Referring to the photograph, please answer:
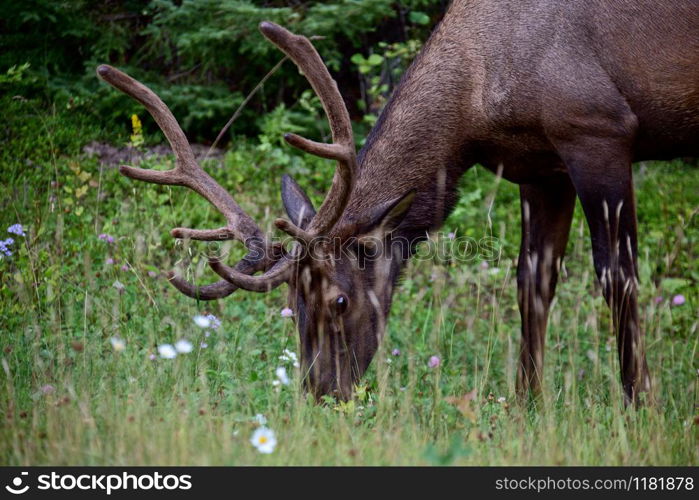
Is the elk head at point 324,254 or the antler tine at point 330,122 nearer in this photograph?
the antler tine at point 330,122

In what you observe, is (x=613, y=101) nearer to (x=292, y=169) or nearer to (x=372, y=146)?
(x=372, y=146)

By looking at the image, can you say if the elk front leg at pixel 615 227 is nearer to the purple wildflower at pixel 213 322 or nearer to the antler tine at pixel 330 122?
the antler tine at pixel 330 122

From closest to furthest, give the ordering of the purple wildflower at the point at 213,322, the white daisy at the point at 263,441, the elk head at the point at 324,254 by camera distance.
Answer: the white daisy at the point at 263,441 < the elk head at the point at 324,254 < the purple wildflower at the point at 213,322

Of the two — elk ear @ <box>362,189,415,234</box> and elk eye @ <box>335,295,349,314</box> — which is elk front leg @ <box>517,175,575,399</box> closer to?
elk ear @ <box>362,189,415,234</box>

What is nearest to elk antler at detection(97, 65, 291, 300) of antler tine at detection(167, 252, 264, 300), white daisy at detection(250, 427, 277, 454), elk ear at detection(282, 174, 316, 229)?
antler tine at detection(167, 252, 264, 300)

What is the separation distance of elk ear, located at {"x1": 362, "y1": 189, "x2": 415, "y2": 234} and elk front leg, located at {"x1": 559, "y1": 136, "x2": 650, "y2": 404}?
862 millimetres

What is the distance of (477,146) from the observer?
5.13 m

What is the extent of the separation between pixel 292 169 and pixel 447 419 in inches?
Answer: 201

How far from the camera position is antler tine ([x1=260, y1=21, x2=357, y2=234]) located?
4.33 meters

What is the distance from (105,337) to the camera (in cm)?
509

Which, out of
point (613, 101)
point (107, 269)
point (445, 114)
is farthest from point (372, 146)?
point (107, 269)

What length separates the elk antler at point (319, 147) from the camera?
4301 millimetres

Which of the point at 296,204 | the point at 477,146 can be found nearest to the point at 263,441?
the point at 296,204

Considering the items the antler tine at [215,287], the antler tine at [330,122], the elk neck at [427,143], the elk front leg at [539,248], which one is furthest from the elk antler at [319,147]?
the elk front leg at [539,248]
